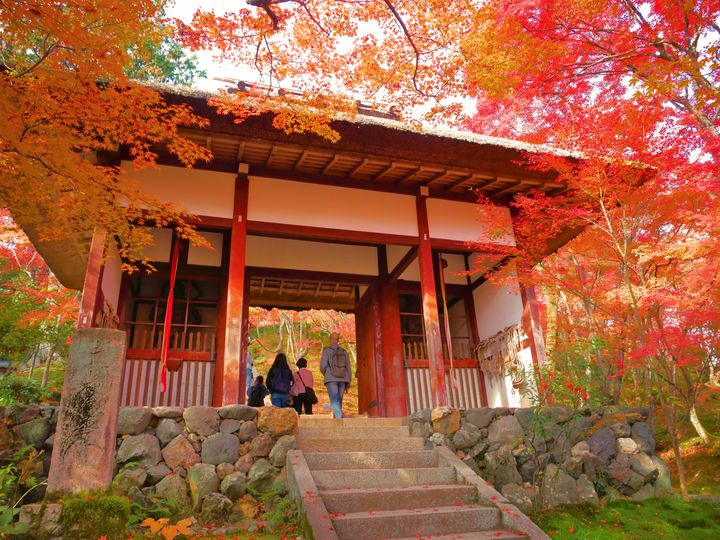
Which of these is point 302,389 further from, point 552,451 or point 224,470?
point 552,451

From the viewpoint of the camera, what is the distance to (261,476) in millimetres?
5223

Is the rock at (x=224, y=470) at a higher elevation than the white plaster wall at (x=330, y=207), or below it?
below

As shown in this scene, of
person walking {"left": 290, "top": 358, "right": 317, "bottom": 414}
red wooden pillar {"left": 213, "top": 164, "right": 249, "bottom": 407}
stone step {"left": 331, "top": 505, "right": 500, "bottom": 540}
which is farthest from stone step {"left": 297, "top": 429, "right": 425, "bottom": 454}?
person walking {"left": 290, "top": 358, "right": 317, "bottom": 414}

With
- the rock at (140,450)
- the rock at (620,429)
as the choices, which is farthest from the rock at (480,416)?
the rock at (140,450)

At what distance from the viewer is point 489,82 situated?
6.62 metres

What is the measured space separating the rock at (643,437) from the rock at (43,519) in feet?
20.8

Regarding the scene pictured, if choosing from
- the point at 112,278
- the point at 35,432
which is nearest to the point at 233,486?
the point at 35,432

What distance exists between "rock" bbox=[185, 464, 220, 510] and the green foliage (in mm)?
1257

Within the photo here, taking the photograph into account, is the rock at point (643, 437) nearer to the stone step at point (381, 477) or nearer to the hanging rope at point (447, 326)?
the hanging rope at point (447, 326)

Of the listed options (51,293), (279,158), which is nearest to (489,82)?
(279,158)

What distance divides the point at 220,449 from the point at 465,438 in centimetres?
285

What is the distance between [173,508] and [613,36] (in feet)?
28.8

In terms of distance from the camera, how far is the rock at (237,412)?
5645mm

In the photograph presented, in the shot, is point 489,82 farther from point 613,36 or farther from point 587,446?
point 587,446
